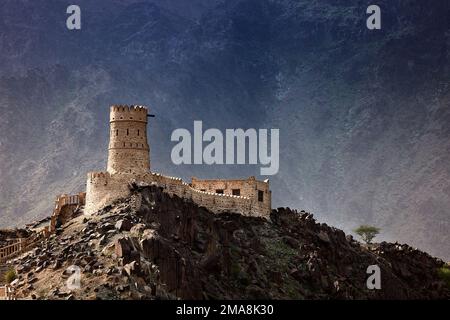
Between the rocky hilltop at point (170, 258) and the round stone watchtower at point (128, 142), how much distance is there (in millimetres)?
3356

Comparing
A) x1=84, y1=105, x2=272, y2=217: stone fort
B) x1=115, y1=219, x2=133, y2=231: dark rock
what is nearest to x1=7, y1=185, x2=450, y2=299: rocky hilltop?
x1=115, y1=219, x2=133, y2=231: dark rock

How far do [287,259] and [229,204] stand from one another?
1177 cm

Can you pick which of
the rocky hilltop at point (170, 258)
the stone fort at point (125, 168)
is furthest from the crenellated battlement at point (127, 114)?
the rocky hilltop at point (170, 258)

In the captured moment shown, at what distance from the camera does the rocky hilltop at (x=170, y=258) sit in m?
159

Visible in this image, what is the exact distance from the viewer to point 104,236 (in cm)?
16812

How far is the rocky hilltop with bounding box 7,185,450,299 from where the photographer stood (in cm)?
15900

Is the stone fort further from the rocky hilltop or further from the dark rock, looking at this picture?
the dark rock

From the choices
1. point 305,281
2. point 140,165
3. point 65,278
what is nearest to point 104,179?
point 140,165

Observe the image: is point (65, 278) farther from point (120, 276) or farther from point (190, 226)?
point (190, 226)

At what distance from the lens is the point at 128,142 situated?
180 meters

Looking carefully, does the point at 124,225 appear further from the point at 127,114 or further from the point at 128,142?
the point at 127,114

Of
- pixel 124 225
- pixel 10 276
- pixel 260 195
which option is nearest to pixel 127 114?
pixel 124 225
